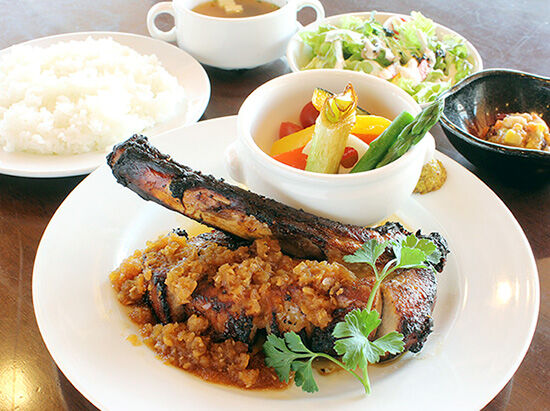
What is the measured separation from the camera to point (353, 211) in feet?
4.42

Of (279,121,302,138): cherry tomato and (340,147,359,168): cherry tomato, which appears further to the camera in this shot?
(279,121,302,138): cherry tomato

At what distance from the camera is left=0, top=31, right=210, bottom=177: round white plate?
1.80 m

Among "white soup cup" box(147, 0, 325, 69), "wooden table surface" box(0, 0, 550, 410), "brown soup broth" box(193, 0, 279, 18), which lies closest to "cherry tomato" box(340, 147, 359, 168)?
"wooden table surface" box(0, 0, 550, 410)

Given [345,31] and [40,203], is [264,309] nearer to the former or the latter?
[40,203]

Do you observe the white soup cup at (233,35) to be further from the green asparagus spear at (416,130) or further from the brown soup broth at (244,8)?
the green asparagus spear at (416,130)

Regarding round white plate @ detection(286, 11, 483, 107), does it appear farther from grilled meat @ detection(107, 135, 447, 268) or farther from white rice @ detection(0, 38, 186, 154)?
grilled meat @ detection(107, 135, 447, 268)

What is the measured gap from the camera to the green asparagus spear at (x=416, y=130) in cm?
131

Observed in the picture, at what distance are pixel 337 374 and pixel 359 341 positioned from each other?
157 millimetres

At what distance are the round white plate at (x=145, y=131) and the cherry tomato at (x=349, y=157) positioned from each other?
817 mm

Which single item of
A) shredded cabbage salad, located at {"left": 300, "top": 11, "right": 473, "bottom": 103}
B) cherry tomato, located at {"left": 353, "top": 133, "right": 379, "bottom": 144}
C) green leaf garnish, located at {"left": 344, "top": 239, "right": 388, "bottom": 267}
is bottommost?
shredded cabbage salad, located at {"left": 300, "top": 11, "right": 473, "bottom": 103}

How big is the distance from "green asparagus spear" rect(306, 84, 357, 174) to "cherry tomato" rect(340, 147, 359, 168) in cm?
5

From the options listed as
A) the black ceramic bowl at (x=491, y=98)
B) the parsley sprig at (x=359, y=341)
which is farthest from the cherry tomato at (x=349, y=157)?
the black ceramic bowl at (x=491, y=98)

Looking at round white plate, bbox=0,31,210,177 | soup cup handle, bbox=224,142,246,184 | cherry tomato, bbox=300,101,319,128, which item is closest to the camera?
soup cup handle, bbox=224,142,246,184

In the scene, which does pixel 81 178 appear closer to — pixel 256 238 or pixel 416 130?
pixel 256 238
